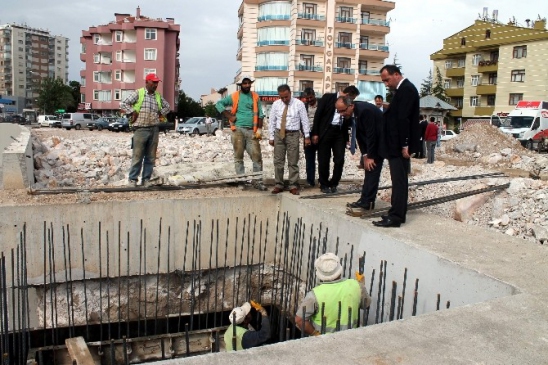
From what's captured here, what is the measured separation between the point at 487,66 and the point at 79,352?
45871 millimetres

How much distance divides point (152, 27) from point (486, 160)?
1749 inches

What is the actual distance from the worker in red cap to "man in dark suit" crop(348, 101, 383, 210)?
2.89 metres

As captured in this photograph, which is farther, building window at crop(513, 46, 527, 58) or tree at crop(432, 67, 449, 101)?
tree at crop(432, 67, 449, 101)

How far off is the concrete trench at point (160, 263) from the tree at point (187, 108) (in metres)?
56.4

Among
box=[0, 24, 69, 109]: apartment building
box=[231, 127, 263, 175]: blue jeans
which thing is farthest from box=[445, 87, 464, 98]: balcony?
box=[0, 24, 69, 109]: apartment building

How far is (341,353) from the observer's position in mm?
2363

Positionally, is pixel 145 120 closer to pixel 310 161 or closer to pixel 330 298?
pixel 310 161

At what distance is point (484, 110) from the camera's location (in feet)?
145

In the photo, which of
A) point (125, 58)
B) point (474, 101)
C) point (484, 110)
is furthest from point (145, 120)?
point (125, 58)

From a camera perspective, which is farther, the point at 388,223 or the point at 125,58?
the point at 125,58

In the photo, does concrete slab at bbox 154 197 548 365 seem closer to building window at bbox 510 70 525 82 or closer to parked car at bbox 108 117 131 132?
parked car at bbox 108 117 131 132

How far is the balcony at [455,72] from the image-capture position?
156 feet

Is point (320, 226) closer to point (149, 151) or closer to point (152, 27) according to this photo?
point (149, 151)

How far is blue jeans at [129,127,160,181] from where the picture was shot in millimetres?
6773
